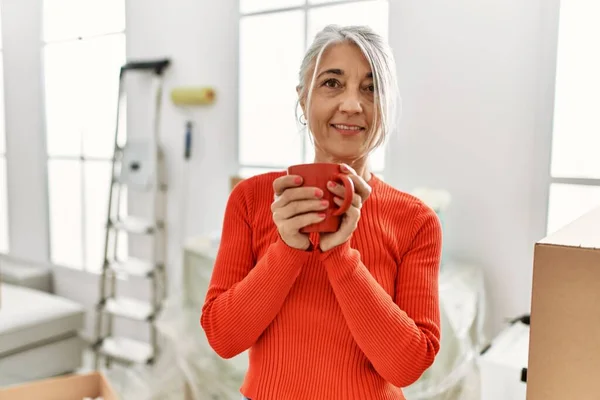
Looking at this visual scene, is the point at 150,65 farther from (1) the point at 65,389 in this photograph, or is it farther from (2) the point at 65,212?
(1) the point at 65,389

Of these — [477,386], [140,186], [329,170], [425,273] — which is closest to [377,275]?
[425,273]

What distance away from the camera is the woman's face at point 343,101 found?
2.70ft

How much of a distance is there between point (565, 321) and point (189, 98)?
7.00 ft

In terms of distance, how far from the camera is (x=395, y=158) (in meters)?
1.87

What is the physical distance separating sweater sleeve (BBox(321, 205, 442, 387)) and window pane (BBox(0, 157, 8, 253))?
11.7ft

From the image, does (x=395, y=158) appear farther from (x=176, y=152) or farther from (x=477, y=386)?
(x=176, y=152)

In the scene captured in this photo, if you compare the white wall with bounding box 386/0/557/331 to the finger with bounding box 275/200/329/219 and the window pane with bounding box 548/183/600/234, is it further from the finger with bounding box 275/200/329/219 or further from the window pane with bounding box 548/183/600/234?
the finger with bounding box 275/200/329/219

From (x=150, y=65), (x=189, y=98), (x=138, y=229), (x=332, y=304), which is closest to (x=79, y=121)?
(x=150, y=65)

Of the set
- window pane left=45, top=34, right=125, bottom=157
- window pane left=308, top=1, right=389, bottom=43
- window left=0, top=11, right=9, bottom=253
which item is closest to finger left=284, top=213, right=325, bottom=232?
window pane left=308, top=1, right=389, bottom=43

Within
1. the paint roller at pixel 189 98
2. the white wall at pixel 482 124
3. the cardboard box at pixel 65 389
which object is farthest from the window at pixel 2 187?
the white wall at pixel 482 124

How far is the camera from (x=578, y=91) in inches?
60.6

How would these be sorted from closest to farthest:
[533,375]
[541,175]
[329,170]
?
[533,375]
[329,170]
[541,175]

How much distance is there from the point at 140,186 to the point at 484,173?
68.8 inches

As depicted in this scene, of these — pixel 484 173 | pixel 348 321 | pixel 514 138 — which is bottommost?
pixel 348 321
